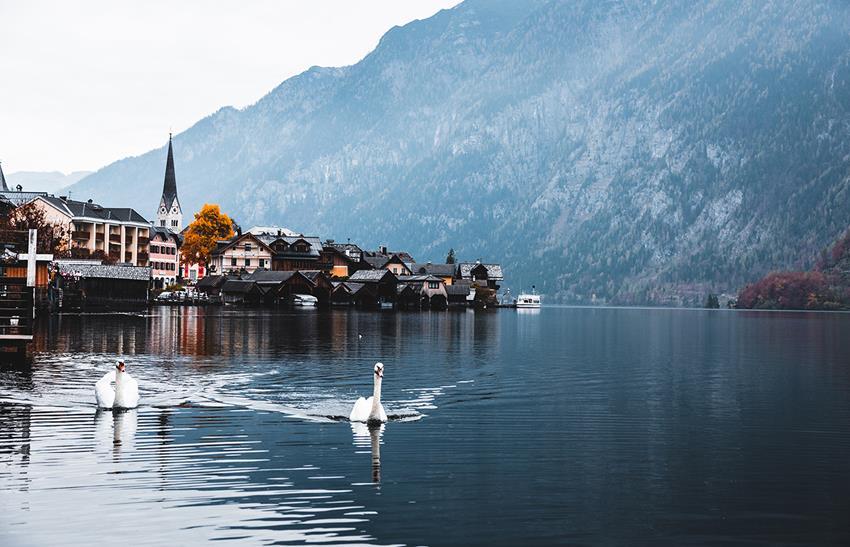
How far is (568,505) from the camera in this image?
23.9 m

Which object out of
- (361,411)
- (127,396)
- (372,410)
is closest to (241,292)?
(127,396)

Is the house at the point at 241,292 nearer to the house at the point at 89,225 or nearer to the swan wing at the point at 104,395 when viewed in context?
the house at the point at 89,225

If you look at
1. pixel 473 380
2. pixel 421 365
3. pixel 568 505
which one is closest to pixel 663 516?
pixel 568 505

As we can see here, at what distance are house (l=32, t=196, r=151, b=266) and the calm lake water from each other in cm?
12643

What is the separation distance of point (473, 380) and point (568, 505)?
1205 inches

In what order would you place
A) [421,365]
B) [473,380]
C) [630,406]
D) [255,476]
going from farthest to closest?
1. [421,365]
2. [473,380]
3. [630,406]
4. [255,476]

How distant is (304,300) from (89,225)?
41.6m

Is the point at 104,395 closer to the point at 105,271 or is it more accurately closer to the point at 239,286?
the point at 105,271

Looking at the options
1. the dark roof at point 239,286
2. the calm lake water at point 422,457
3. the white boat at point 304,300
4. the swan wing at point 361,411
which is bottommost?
the calm lake water at point 422,457

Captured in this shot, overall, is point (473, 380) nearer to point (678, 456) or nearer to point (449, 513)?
point (678, 456)

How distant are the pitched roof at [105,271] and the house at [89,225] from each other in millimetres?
19950

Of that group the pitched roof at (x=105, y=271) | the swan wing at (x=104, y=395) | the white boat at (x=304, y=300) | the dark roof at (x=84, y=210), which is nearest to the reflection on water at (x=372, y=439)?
the swan wing at (x=104, y=395)

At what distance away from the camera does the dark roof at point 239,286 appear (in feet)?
646

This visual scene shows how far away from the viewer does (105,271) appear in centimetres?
14900
